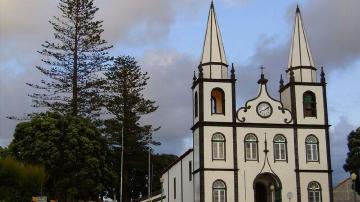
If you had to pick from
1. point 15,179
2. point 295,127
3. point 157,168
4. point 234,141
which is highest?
point 295,127

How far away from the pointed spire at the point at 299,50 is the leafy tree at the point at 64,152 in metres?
15.7

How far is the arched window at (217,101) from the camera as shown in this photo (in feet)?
145

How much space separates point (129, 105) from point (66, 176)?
23531 millimetres

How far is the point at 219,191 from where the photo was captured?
140ft

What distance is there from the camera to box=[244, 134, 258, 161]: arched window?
43.8 metres

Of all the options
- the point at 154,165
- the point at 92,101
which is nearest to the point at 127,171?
the point at 154,165

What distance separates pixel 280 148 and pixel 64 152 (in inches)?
597

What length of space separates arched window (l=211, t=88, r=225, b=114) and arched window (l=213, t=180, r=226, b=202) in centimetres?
502

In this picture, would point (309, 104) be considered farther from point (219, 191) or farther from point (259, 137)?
point (219, 191)

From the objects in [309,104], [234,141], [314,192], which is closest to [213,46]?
[234,141]

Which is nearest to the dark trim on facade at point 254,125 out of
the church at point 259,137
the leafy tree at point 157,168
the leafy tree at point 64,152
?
the church at point 259,137

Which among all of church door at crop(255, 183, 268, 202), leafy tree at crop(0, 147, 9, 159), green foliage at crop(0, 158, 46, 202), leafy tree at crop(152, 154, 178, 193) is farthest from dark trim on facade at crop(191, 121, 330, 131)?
leafy tree at crop(152, 154, 178, 193)

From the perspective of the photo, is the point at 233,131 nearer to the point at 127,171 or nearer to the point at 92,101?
→ the point at 92,101

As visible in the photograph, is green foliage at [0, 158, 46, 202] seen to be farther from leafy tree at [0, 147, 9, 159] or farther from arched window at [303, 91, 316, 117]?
arched window at [303, 91, 316, 117]
